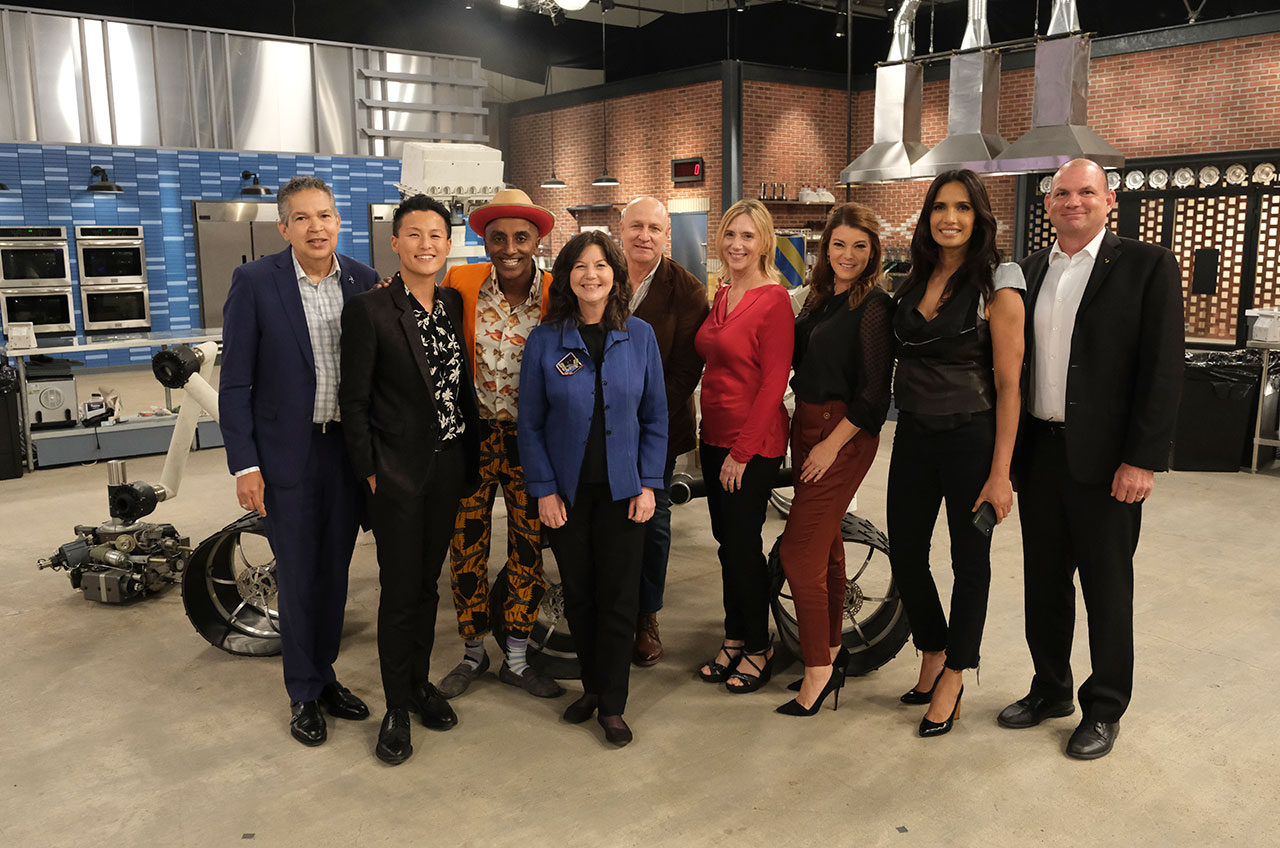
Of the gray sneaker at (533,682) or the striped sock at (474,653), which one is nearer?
the gray sneaker at (533,682)

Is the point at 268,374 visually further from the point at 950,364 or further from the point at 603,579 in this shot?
the point at 950,364

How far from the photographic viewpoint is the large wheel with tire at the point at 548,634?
3660 mm

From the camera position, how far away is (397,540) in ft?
9.77

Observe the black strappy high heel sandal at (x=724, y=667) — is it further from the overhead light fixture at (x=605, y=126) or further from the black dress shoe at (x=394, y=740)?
the overhead light fixture at (x=605, y=126)

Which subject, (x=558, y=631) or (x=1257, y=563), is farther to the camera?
(x=1257, y=563)

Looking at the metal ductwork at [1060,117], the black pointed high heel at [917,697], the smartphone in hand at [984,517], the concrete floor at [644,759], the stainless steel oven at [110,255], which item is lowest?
the concrete floor at [644,759]

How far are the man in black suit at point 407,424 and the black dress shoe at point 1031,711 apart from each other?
1936 millimetres

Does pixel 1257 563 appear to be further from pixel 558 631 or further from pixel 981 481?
pixel 558 631

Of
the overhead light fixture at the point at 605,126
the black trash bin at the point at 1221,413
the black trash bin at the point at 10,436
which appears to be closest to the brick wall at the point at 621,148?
the overhead light fixture at the point at 605,126

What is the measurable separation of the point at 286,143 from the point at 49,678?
11.0 meters

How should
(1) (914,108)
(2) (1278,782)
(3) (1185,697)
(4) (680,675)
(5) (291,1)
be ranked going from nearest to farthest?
(2) (1278,782) < (3) (1185,697) < (4) (680,675) < (1) (914,108) < (5) (291,1)

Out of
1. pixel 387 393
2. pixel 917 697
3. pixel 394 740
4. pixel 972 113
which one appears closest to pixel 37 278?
pixel 972 113

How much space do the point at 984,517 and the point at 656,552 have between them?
1.25m

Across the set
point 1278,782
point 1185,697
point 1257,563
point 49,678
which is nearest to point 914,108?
point 1257,563
